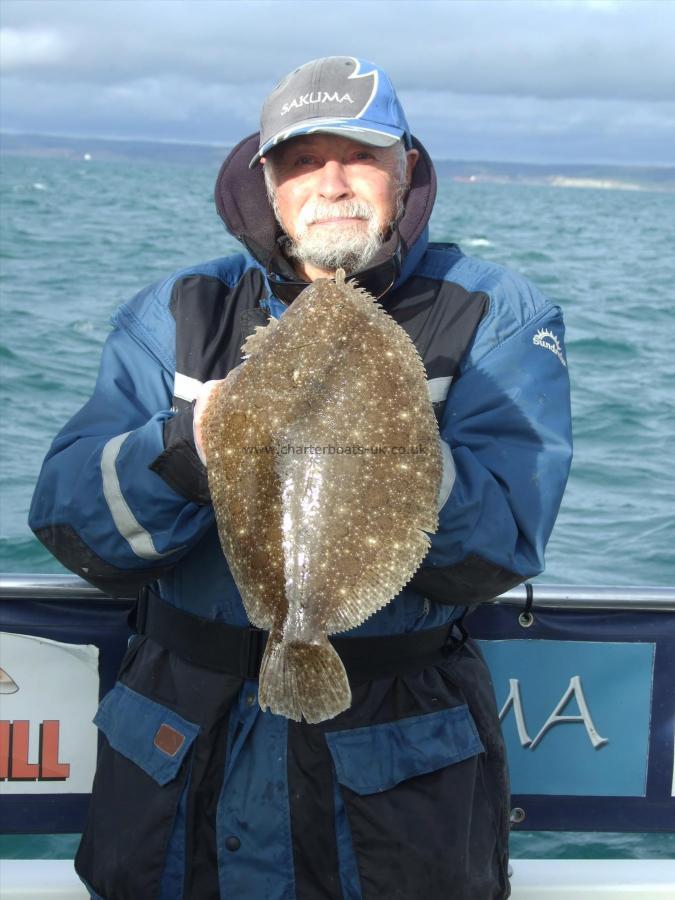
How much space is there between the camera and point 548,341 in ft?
9.41

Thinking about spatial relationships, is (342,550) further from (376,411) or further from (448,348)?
(448,348)

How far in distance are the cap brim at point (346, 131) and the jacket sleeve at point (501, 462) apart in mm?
580

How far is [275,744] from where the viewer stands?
2.61 metres

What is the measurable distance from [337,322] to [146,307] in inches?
33.4

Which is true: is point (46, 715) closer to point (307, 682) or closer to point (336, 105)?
point (307, 682)

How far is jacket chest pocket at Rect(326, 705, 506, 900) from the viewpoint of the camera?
255 cm

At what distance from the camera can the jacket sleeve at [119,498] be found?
8.17 feet

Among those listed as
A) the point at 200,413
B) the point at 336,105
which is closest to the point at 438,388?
the point at 200,413

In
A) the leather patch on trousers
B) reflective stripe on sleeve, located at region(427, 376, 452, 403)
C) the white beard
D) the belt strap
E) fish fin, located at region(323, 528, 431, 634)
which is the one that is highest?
the white beard

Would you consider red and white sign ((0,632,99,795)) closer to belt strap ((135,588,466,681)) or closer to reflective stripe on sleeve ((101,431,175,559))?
belt strap ((135,588,466,681))

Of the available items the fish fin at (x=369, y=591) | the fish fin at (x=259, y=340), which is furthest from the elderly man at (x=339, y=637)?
the fish fin at (x=369, y=591)

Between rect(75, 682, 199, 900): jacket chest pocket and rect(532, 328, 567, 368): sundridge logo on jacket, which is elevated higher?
rect(532, 328, 567, 368): sundridge logo on jacket

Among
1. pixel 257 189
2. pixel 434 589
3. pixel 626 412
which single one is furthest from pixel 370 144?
pixel 626 412

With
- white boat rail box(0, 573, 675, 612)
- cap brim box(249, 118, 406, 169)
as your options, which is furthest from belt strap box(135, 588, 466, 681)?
cap brim box(249, 118, 406, 169)
